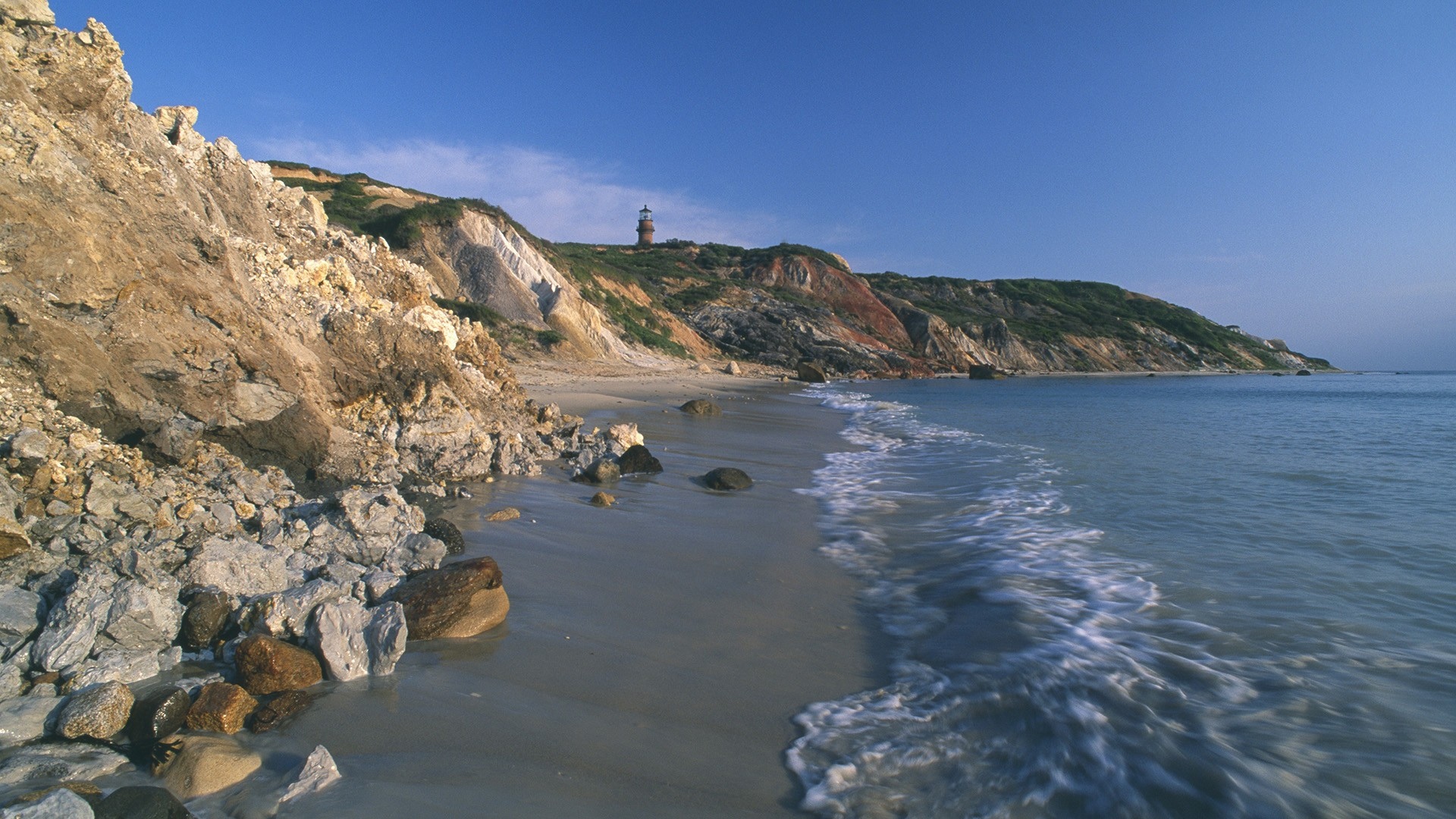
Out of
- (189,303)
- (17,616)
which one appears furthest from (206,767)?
(189,303)

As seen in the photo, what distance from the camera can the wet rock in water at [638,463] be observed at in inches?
350

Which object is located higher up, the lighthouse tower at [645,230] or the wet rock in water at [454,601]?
the lighthouse tower at [645,230]

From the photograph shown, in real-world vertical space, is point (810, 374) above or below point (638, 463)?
above

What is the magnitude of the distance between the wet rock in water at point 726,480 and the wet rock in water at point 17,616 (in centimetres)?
595

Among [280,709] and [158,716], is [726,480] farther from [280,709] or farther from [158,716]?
[158,716]

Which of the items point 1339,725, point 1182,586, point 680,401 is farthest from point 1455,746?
point 680,401

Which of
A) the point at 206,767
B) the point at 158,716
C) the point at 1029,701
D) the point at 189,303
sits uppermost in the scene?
the point at 189,303

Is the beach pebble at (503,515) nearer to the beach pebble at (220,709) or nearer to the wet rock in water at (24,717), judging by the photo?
the beach pebble at (220,709)

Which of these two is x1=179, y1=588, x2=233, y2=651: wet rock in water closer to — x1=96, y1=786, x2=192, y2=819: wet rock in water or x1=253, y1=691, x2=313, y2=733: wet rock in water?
x1=253, y1=691, x2=313, y2=733: wet rock in water

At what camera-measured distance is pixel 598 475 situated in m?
8.17

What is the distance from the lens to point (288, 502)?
16.7 feet

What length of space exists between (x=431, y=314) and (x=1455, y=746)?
942 centimetres

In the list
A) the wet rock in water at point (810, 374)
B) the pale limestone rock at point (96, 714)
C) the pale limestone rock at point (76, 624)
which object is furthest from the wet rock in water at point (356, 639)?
the wet rock in water at point (810, 374)

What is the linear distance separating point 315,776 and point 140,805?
1.70 ft
